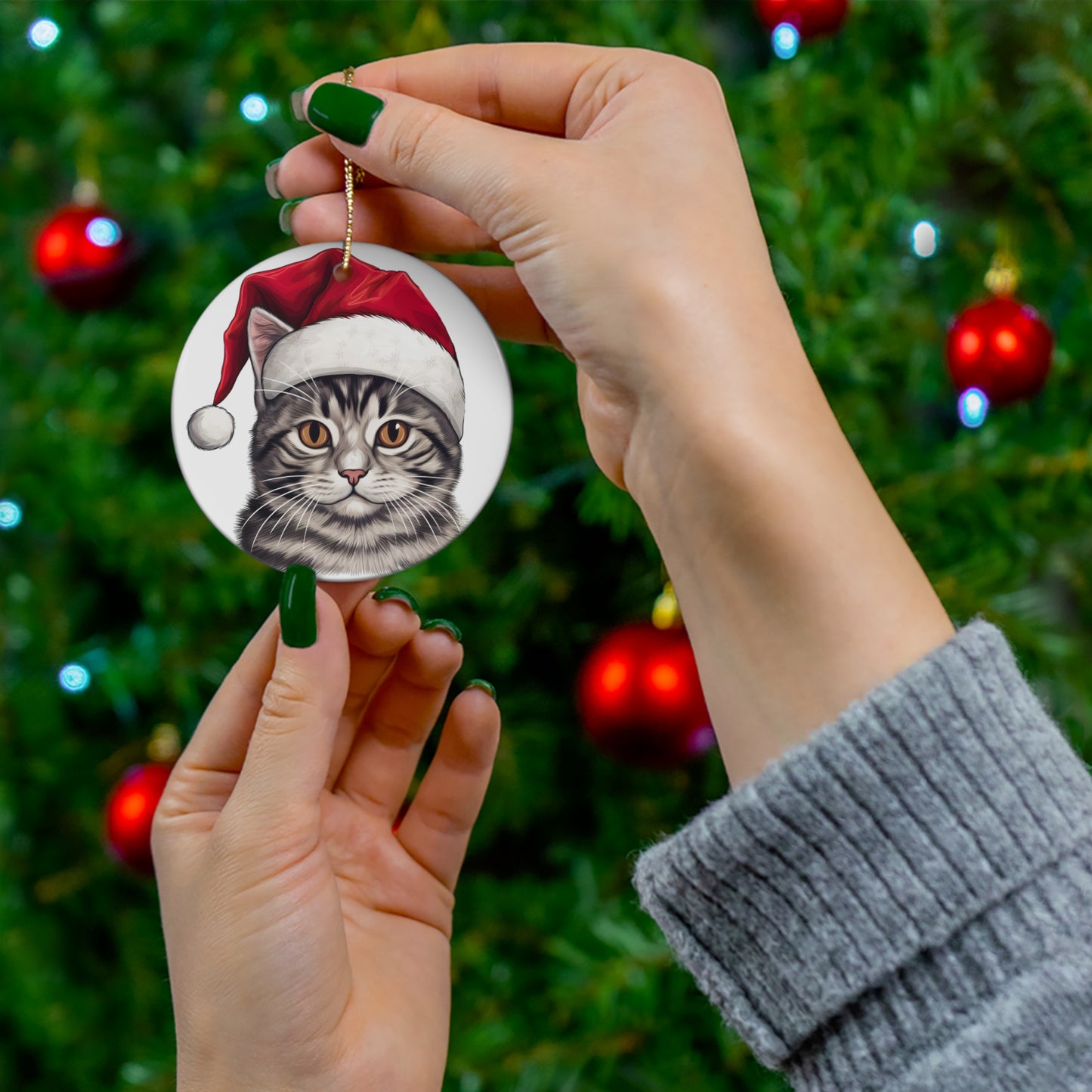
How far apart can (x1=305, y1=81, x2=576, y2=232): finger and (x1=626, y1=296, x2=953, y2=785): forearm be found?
0.15 m

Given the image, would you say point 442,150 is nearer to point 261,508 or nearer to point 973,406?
point 261,508

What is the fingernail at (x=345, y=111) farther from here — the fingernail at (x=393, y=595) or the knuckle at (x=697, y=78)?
the fingernail at (x=393, y=595)

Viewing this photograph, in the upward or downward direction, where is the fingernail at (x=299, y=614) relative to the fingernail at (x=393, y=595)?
upward

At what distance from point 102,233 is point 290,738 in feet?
2.15

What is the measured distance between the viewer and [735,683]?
0.57m

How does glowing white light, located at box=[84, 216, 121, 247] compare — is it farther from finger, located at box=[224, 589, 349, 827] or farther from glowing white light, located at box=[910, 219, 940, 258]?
glowing white light, located at box=[910, 219, 940, 258]

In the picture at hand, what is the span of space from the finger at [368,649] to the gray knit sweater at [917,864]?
0.99 feet

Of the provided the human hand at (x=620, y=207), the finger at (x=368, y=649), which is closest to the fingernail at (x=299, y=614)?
the finger at (x=368, y=649)

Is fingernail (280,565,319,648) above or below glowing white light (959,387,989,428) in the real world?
below

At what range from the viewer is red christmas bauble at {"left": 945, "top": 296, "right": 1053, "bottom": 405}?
2.59ft

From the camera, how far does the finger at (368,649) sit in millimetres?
698

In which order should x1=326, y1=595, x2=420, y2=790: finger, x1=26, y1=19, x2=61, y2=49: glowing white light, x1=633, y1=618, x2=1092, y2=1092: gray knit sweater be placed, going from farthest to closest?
x1=26, y1=19, x2=61, y2=49: glowing white light < x1=326, y1=595, x2=420, y2=790: finger < x1=633, y1=618, x2=1092, y2=1092: gray knit sweater

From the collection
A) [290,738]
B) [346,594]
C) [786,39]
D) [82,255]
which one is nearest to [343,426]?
[346,594]

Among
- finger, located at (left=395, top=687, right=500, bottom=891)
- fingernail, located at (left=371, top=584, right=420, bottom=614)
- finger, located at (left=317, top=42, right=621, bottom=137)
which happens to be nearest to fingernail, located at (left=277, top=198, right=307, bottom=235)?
finger, located at (left=317, top=42, right=621, bottom=137)
